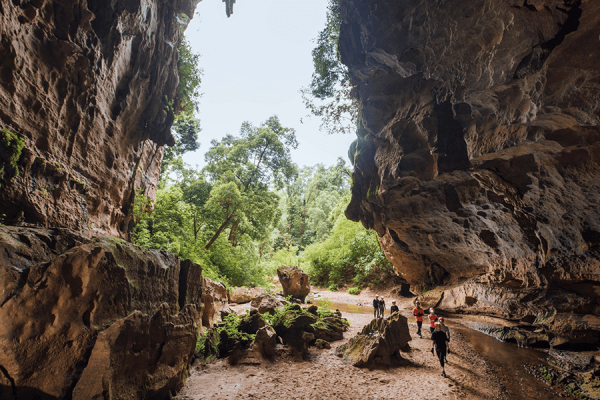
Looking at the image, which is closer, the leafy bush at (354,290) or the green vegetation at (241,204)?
the green vegetation at (241,204)

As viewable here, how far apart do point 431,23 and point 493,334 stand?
11.7 m

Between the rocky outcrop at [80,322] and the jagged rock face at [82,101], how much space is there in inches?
80.1

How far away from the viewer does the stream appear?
6230mm

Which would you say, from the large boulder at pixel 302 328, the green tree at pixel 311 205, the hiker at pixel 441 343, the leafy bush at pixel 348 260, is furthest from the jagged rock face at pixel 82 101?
the green tree at pixel 311 205

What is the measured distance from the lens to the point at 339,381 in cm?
664

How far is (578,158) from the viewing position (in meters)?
6.94

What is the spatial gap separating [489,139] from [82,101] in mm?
11114

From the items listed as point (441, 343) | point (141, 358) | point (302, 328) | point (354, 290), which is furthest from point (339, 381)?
point (354, 290)

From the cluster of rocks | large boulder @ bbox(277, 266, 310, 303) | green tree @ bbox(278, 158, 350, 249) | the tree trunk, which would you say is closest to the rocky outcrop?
the cluster of rocks

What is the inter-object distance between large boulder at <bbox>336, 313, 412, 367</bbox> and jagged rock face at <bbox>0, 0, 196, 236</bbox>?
27.2ft

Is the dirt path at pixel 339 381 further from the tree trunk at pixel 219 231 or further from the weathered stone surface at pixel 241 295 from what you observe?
the tree trunk at pixel 219 231

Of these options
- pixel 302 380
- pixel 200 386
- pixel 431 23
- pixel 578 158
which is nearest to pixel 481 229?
pixel 578 158

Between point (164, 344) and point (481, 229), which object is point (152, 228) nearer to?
point (164, 344)

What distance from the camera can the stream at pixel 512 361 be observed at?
6.23 meters
